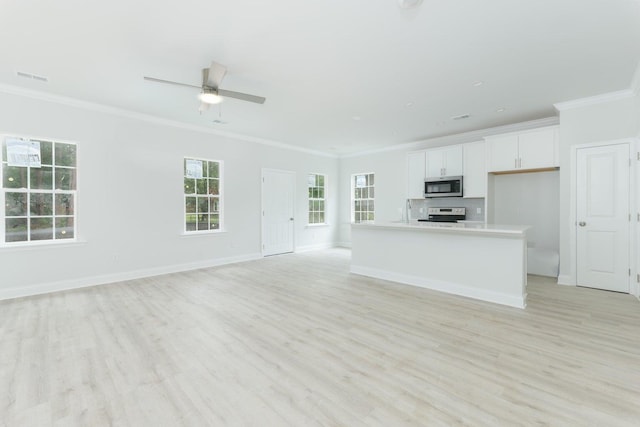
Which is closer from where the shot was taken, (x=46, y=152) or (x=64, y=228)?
(x=46, y=152)

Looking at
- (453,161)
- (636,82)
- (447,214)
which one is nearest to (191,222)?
(447,214)

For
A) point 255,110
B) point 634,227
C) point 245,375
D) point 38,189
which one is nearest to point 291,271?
point 255,110

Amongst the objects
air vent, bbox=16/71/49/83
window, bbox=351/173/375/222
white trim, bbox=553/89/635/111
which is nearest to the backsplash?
window, bbox=351/173/375/222

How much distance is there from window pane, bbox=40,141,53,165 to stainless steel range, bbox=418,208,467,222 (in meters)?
6.80

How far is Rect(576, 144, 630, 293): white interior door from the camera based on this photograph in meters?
3.93

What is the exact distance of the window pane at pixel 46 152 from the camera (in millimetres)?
4105

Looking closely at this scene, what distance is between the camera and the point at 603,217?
407 centimetres

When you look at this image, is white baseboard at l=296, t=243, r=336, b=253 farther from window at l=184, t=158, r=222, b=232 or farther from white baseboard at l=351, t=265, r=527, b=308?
white baseboard at l=351, t=265, r=527, b=308

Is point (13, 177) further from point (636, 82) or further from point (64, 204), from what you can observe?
point (636, 82)

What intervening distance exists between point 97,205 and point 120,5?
3295mm

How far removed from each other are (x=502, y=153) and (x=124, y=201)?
661cm

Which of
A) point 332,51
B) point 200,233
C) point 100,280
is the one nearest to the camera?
point 332,51

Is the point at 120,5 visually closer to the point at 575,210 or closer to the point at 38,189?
the point at 38,189

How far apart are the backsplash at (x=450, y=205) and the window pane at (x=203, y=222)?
4688 millimetres
